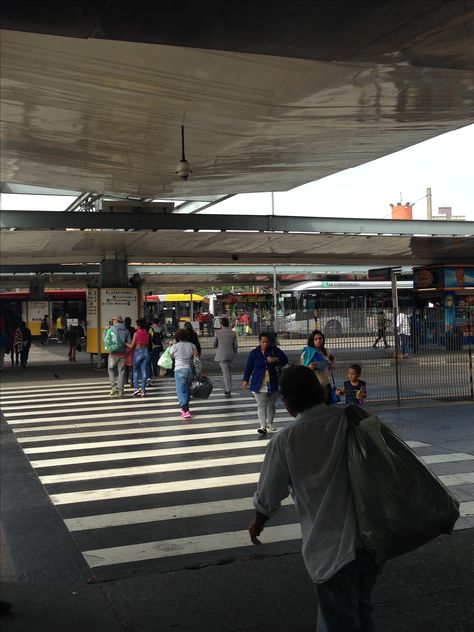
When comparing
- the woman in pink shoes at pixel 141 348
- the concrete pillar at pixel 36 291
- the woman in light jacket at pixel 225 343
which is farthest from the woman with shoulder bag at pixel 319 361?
the concrete pillar at pixel 36 291

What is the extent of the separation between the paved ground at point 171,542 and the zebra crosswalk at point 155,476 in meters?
0.02

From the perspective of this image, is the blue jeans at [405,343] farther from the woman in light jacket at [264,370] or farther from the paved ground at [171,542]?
the woman in light jacket at [264,370]

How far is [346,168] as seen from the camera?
44.7 feet

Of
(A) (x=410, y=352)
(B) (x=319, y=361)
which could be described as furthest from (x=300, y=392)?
(A) (x=410, y=352)

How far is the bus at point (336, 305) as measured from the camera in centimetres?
1709

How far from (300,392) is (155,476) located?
5602mm

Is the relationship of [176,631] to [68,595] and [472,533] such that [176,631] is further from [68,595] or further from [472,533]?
[472,533]

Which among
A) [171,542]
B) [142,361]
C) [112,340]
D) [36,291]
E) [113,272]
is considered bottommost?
[171,542]

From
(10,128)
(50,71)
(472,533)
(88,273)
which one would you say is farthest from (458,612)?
(88,273)

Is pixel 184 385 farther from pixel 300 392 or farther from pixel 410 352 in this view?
pixel 300 392

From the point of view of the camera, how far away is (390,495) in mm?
3061

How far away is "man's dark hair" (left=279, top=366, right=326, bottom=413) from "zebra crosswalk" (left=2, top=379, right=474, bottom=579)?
271 cm

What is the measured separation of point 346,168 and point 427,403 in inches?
213

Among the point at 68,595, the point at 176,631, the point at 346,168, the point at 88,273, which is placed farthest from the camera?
the point at 88,273
